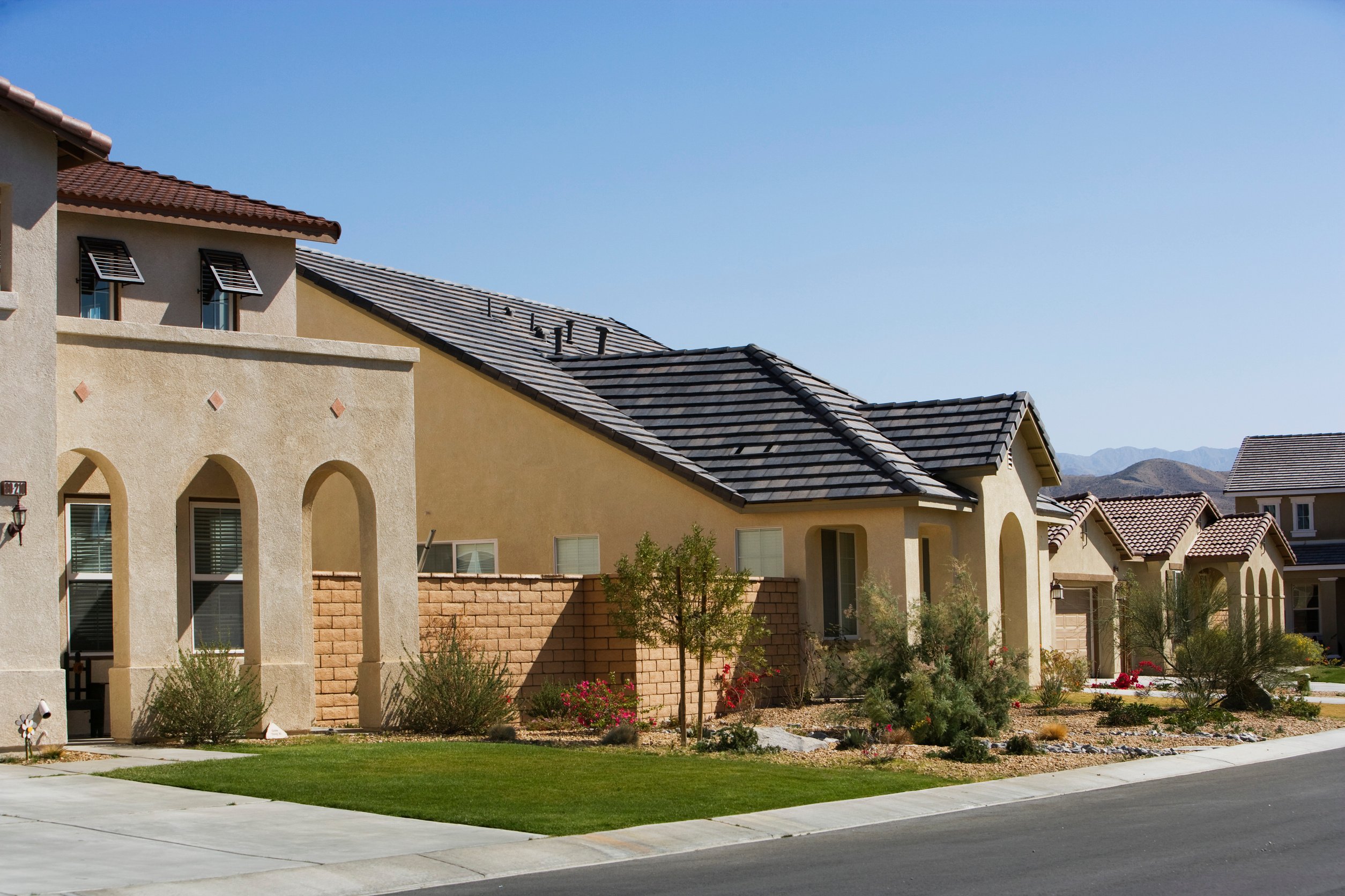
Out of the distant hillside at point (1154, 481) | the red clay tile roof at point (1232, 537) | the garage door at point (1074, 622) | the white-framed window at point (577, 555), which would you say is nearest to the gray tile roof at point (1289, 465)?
the red clay tile roof at point (1232, 537)

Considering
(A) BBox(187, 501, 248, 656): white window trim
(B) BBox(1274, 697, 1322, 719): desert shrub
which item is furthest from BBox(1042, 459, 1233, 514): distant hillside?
(A) BBox(187, 501, 248, 656): white window trim

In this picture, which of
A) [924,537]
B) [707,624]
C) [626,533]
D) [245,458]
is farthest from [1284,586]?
[245,458]

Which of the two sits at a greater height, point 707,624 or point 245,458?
point 245,458

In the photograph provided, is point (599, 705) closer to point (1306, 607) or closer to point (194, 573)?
point (194, 573)

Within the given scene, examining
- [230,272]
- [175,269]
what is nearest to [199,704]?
[175,269]

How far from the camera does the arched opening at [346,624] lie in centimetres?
1852

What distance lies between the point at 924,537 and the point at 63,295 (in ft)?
51.8

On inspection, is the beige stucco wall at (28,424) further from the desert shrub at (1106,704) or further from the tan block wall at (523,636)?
the desert shrub at (1106,704)

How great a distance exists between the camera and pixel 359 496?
18953 millimetres

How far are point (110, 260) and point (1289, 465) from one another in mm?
51108

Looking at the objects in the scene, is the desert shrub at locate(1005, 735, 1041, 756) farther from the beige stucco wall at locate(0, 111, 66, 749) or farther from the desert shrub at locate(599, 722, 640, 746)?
the beige stucco wall at locate(0, 111, 66, 749)

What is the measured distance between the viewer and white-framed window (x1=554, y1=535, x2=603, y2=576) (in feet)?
84.3

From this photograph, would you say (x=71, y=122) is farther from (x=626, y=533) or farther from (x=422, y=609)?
(x=626, y=533)

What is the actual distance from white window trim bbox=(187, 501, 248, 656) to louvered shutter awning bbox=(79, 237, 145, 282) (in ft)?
11.2
